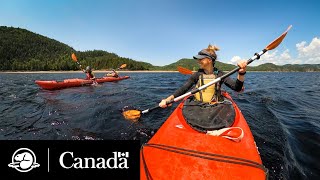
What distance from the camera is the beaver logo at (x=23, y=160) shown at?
244 centimetres

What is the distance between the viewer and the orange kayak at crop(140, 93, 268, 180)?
264cm

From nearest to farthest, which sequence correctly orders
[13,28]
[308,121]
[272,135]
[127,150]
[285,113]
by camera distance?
1. [127,150]
2. [272,135]
3. [308,121]
4. [285,113]
5. [13,28]

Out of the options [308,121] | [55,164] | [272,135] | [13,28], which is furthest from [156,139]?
[13,28]

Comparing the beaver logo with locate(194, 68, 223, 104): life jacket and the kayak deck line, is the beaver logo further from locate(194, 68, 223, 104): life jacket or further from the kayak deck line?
locate(194, 68, 223, 104): life jacket

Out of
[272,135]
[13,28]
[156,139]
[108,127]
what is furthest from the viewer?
[13,28]

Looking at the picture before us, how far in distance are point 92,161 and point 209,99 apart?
132 inches

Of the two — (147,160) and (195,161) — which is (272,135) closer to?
(195,161)

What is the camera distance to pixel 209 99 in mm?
5035

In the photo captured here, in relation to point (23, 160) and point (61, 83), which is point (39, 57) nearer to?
point (61, 83)

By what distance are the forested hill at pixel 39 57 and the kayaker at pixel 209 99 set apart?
4194 inches

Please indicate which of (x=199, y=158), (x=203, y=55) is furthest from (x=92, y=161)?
(x=203, y=55)

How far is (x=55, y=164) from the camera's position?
95.3 inches

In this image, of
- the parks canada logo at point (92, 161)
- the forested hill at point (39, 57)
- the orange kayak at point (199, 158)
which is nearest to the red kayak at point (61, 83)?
the orange kayak at point (199, 158)

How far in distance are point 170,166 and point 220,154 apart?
80 centimetres
